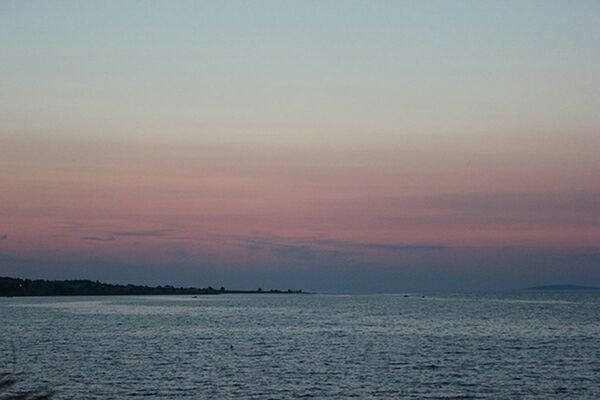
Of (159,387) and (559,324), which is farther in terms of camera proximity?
(559,324)

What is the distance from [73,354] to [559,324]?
6436cm

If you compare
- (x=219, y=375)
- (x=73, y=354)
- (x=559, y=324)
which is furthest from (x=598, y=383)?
(x=559, y=324)

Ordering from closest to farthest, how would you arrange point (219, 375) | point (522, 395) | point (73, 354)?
point (522, 395) < point (219, 375) < point (73, 354)

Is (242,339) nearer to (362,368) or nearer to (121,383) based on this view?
(362,368)

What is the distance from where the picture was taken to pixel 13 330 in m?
87.6

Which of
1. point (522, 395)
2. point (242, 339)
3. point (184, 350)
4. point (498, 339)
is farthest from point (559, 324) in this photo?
point (522, 395)

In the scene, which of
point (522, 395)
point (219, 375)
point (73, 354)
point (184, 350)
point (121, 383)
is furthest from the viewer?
point (184, 350)

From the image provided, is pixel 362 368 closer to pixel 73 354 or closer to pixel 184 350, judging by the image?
pixel 184 350

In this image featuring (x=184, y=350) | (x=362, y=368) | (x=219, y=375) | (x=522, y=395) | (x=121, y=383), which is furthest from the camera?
(x=184, y=350)

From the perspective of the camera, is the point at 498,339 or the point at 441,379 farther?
the point at 498,339

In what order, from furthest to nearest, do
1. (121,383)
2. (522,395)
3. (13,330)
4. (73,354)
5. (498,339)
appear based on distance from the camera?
(13,330)
(498,339)
(73,354)
(121,383)
(522,395)

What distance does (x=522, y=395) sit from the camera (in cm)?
4294

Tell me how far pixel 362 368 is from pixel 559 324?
56.9 metres

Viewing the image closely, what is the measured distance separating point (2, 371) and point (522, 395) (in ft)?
101
